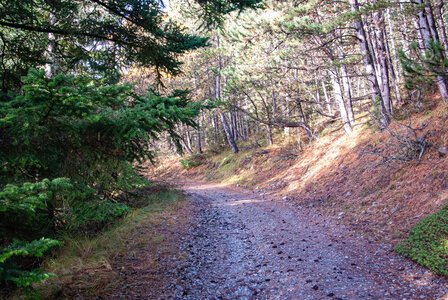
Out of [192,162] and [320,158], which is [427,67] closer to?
[320,158]

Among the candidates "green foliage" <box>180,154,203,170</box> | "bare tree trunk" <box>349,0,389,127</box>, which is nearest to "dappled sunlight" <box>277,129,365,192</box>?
"bare tree trunk" <box>349,0,389,127</box>

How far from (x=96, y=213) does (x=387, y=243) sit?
5.31 metres

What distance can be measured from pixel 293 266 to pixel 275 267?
0.31m

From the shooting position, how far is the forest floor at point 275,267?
3771 millimetres

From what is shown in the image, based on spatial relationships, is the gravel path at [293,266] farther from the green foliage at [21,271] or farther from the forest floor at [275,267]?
the green foliage at [21,271]

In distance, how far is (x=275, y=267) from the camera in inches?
184

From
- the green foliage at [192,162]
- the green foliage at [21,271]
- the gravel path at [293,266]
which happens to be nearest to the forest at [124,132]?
the green foliage at [21,271]

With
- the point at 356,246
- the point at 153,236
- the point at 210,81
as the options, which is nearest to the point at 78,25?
the point at 153,236

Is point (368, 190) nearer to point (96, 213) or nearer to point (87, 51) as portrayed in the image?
point (96, 213)

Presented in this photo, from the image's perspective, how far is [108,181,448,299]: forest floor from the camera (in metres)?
3.77

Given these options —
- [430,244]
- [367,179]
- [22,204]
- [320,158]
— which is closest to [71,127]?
[22,204]

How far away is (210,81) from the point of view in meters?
25.1

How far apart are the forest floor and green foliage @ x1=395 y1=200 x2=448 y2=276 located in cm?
15

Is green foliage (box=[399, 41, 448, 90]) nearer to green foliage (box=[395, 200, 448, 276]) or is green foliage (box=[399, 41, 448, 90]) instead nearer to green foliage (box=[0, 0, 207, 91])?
green foliage (box=[395, 200, 448, 276])
